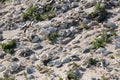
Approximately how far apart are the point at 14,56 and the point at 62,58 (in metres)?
1.44

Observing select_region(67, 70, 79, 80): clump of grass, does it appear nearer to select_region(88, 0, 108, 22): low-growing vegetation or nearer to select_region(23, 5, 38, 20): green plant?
select_region(88, 0, 108, 22): low-growing vegetation

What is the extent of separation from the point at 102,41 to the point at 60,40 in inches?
47.8

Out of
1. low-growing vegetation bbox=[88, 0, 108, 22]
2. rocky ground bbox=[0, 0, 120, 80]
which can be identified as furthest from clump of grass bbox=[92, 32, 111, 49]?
low-growing vegetation bbox=[88, 0, 108, 22]

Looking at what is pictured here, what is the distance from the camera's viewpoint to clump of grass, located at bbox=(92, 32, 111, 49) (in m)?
9.36

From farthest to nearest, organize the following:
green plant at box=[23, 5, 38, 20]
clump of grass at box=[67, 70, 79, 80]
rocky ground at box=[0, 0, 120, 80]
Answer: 1. green plant at box=[23, 5, 38, 20]
2. rocky ground at box=[0, 0, 120, 80]
3. clump of grass at box=[67, 70, 79, 80]

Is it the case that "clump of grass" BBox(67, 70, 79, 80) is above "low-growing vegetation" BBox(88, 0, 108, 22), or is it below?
below

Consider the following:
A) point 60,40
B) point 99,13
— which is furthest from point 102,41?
point 99,13

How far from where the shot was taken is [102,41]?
31.1 ft

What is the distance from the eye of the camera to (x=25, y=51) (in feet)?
32.5

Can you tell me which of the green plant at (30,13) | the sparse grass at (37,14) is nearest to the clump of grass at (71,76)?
the sparse grass at (37,14)

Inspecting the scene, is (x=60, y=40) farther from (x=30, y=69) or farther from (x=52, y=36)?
(x=30, y=69)

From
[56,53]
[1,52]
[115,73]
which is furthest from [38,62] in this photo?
[115,73]

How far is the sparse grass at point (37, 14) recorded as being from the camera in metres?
11.1

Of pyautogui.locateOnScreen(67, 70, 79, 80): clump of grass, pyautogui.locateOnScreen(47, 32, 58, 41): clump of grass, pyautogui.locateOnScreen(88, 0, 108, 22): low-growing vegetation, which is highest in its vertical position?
pyautogui.locateOnScreen(88, 0, 108, 22): low-growing vegetation
